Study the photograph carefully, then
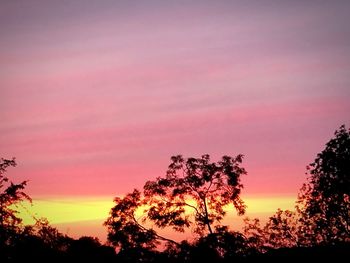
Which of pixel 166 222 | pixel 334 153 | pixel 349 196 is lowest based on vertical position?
pixel 166 222

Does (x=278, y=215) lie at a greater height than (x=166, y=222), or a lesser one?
greater

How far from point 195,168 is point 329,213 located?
16.4 meters

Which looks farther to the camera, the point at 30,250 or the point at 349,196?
the point at 349,196

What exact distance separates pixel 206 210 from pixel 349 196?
1558 cm

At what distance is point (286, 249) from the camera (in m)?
32.9

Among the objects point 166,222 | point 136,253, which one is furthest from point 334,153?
point 136,253

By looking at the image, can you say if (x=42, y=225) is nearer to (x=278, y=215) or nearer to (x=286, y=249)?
(x=278, y=215)

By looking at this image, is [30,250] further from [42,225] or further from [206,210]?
[42,225]

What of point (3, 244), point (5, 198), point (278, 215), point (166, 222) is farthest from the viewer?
point (278, 215)

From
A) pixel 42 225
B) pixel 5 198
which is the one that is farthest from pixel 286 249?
pixel 42 225

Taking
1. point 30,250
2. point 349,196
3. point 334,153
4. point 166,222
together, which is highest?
point 334,153

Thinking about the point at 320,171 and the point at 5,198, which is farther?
the point at 320,171

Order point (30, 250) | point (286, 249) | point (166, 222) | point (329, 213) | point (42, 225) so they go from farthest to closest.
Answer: point (42, 225) < point (329, 213) < point (166, 222) < point (286, 249) < point (30, 250)

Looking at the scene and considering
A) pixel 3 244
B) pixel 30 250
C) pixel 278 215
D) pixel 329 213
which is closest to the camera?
pixel 3 244
